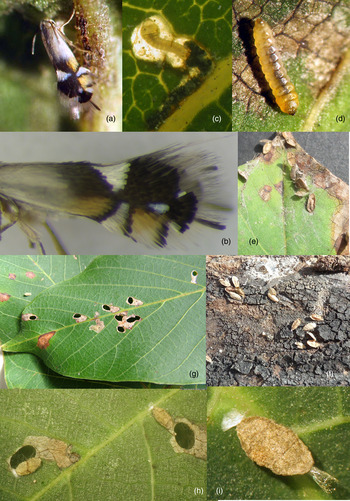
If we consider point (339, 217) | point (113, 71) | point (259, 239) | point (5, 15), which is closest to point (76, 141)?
point (113, 71)

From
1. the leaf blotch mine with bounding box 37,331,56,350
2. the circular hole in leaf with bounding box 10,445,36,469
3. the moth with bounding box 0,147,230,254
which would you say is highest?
the moth with bounding box 0,147,230,254

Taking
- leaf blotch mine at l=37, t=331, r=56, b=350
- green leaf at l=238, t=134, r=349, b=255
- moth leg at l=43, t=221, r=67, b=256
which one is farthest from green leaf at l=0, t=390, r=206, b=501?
green leaf at l=238, t=134, r=349, b=255

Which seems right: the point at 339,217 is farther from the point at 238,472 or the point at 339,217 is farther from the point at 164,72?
the point at 238,472

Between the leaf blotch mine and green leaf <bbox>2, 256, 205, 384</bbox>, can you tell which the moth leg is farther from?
the leaf blotch mine

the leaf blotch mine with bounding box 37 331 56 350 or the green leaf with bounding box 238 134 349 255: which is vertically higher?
the green leaf with bounding box 238 134 349 255

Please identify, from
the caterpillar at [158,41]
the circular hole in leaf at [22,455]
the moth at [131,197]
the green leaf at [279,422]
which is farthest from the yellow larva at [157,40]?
the circular hole in leaf at [22,455]

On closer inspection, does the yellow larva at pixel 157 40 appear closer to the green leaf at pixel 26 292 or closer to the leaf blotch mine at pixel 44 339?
the green leaf at pixel 26 292
